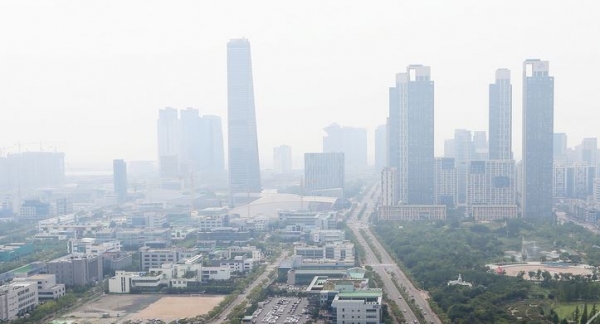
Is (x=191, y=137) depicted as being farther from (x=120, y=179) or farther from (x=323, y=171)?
(x=323, y=171)

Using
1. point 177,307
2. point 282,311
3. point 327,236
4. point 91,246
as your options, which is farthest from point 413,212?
point 177,307

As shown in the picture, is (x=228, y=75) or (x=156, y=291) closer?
(x=156, y=291)

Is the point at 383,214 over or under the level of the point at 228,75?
under

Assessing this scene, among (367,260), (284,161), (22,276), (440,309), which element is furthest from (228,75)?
(284,161)

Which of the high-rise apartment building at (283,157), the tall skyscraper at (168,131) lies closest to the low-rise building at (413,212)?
the tall skyscraper at (168,131)

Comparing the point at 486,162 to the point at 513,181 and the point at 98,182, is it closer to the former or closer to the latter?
the point at 513,181

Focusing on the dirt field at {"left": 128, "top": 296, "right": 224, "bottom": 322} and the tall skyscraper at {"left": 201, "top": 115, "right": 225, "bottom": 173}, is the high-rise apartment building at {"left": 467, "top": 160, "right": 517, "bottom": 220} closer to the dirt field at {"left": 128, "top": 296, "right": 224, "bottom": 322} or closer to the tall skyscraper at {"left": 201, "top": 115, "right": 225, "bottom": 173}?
the dirt field at {"left": 128, "top": 296, "right": 224, "bottom": 322}

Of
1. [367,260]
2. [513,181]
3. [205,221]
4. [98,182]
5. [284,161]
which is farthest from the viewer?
[284,161]
